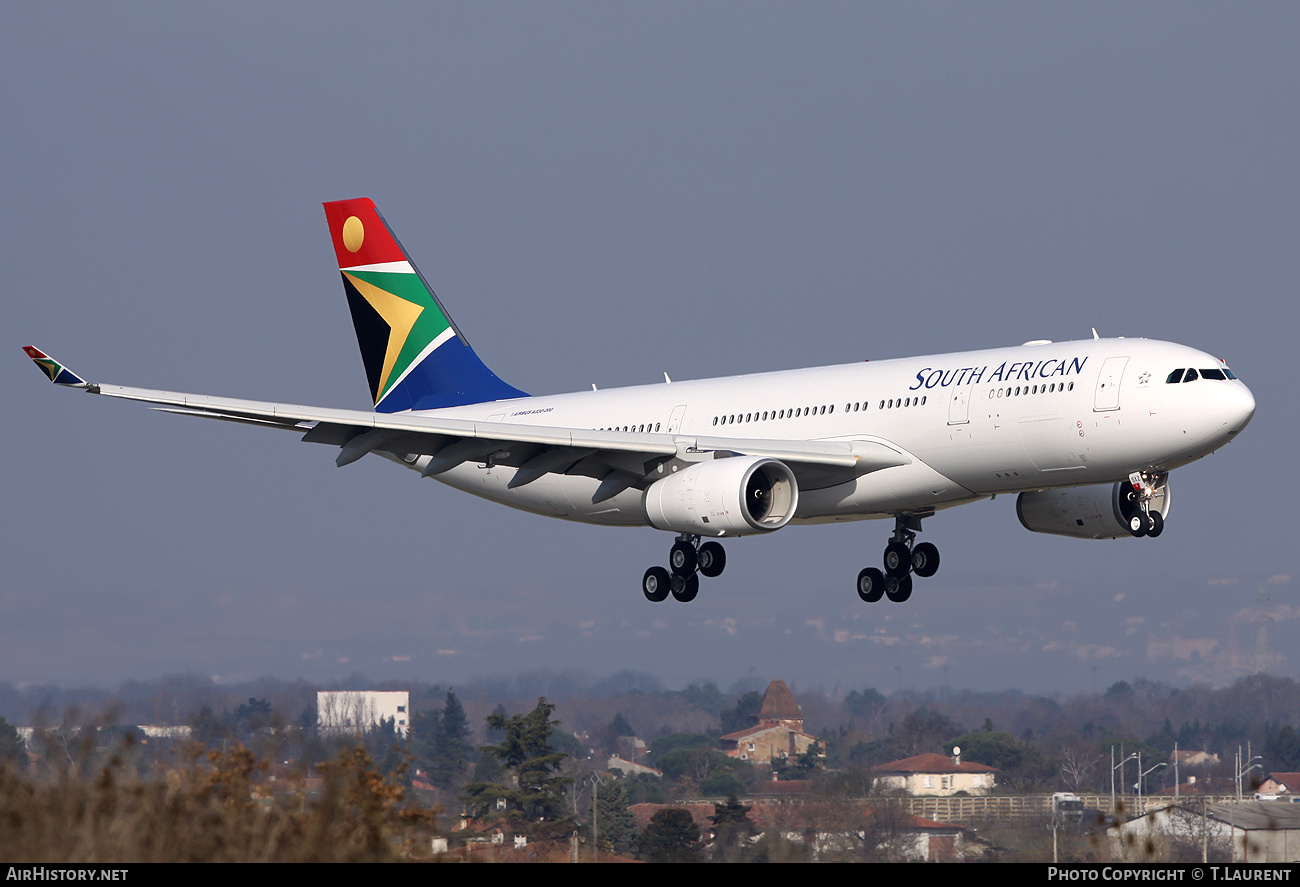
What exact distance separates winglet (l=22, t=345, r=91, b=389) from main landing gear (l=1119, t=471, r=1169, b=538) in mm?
21959

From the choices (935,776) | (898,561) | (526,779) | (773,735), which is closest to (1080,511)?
(898,561)

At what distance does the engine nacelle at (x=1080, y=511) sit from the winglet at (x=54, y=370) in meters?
22.2

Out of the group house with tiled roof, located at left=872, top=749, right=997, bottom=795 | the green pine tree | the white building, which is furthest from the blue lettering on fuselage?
the white building

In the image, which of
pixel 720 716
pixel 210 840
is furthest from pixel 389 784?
pixel 720 716

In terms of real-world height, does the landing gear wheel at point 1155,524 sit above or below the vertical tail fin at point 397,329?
below

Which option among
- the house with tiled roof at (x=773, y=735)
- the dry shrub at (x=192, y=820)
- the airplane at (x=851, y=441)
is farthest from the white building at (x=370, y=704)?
the dry shrub at (x=192, y=820)

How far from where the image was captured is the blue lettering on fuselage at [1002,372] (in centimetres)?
3209

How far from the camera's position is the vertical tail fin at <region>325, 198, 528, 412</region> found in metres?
46.6

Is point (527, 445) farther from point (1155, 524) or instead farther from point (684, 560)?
point (1155, 524)

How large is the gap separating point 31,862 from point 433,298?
113ft

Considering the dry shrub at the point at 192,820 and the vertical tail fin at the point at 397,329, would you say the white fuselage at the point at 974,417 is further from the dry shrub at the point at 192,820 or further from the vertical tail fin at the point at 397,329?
the dry shrub at the point at 192,820

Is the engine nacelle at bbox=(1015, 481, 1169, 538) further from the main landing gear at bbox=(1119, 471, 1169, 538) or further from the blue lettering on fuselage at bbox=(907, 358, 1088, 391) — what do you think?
the blue lettering on fuselage at bbox=(907, 358, 1088, 391)

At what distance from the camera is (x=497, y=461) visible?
37219 millimetres
